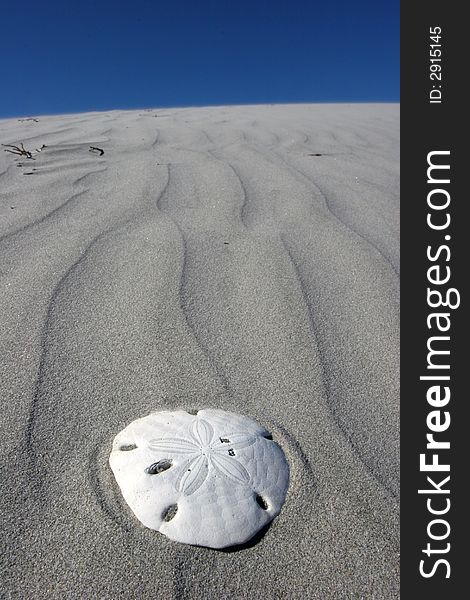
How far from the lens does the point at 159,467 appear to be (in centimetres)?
112

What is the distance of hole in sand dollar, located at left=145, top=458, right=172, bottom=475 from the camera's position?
1106 mm

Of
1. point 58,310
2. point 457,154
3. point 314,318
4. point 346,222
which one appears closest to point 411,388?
point 314,318

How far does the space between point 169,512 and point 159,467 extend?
0.12 m

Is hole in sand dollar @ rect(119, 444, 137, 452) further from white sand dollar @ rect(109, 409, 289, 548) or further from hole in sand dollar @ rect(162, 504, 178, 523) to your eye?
hole in sand dollar @ rect(162, 504, 178, 523)

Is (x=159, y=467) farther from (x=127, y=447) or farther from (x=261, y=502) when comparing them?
(x=261, y=502)

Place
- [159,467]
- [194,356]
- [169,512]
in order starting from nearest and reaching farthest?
[169,512] → [159,467] → [194,356]

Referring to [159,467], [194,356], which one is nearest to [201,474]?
[159,467]

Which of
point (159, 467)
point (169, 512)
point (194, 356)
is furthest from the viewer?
point (194, 356)

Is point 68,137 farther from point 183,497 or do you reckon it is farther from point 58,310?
point 183,497

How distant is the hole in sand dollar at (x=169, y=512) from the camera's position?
3.29 feet

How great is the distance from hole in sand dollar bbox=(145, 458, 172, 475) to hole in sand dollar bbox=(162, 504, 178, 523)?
0.31 feet

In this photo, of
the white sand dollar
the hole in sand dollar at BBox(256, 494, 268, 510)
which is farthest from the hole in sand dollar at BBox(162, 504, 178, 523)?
the hole in sand dollar at BBox(256, 494, 268, 510)

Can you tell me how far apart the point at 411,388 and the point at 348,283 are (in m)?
0.59

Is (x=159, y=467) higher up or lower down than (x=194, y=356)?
lower down
